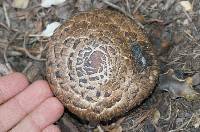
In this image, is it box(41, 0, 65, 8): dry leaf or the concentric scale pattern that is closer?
the concentric scale pattern

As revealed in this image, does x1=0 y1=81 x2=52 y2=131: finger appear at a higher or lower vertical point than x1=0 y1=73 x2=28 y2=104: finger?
lower

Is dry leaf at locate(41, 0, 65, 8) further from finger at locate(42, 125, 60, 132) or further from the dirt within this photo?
finger at locate(42, 125, 60, 132)

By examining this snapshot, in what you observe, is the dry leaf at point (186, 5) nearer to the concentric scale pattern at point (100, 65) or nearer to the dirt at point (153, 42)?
the dirt at point (153, 42)

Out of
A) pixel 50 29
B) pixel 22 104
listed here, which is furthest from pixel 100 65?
pixel 50 29

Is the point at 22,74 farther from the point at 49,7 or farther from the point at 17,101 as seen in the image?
the point at 49,7

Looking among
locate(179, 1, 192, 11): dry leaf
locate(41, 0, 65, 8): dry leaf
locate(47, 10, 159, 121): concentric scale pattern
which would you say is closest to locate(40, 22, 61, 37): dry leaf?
locate(41, 0, 65, 8): dry leaf

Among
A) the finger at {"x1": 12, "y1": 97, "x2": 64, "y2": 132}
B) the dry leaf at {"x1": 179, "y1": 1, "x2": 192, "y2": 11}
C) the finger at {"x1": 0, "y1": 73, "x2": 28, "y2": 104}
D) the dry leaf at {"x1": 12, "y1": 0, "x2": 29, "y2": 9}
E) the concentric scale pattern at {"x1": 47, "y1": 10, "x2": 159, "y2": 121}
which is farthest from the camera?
the dry leaf at {"x1": 12, "y1": 0, "x2": 29, "y2": 9}

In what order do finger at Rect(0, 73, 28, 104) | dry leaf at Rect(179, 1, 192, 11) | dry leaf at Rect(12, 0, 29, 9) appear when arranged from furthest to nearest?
dry leaf at Rect(12, 0, 29, 9), dry leaf at Rect(179, 1, 192, 11), finger at Rect(0, 73, 28, 104)

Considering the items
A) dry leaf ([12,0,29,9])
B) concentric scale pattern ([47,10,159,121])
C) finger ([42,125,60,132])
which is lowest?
finger ([42,125,60,132])
